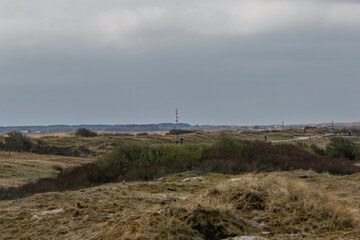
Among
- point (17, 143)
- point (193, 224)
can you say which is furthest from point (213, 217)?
point (17, 143)

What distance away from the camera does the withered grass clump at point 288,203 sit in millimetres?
5445

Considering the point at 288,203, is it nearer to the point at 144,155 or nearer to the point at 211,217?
the point at 211,217

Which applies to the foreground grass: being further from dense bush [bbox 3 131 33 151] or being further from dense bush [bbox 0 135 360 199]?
dense bush [bbox 3 131 33 151]

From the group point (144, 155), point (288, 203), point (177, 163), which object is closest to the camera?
point (288, 203)

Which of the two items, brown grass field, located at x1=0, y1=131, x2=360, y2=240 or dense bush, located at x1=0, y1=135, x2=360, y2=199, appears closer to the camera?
brown grass field, located at x1=0, y1=131, x2=360, y2=240

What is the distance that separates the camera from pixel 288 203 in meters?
6.07

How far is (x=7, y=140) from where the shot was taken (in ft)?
138

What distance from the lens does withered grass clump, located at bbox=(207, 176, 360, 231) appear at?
545cm

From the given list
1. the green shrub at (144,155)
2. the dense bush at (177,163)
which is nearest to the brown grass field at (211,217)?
the dense bush at (177,163)

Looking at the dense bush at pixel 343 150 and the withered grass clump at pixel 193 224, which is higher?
the withered grass clump at pixel 193 224

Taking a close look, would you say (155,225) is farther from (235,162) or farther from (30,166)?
(30,166)

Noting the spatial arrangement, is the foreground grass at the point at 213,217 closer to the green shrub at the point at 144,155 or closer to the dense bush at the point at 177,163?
the dense bush at the point at 177,163

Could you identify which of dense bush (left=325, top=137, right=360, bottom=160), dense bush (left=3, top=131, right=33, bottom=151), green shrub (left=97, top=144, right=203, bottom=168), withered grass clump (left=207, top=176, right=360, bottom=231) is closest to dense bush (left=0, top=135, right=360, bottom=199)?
green shrub (left=97, top=144, right=203, bottom=168)

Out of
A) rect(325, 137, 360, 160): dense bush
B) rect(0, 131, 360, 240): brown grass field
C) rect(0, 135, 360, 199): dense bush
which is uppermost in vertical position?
rect(0, 131, 360, 240): brown grass field
